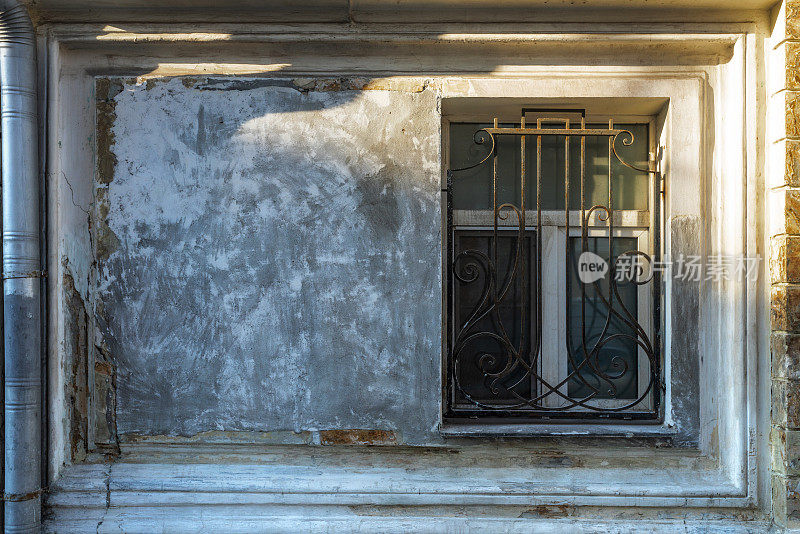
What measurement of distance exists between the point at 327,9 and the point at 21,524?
2467mm

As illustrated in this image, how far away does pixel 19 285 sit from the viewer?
245 centimetres

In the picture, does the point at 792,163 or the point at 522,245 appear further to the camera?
the point at 522,245

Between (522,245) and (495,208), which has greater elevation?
(495,208)

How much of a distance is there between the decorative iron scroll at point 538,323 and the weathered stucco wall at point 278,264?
0.22m

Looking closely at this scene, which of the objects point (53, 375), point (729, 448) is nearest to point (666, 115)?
point (729, 448)

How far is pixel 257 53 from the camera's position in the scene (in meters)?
2.60

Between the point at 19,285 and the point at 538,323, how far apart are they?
2201 mm

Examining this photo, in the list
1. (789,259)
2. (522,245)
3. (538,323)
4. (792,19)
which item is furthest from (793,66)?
(538,323)

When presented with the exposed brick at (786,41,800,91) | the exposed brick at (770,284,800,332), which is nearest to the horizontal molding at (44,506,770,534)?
the exposed brick at (770,284,800,332)

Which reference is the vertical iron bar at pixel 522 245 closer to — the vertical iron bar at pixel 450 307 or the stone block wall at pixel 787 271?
the vertical iron bar at pixel 450 307

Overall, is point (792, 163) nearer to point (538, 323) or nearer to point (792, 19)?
point (792, 19)

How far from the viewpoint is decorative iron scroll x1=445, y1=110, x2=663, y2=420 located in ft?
8.69

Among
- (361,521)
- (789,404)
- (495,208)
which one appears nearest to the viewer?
(789,404)

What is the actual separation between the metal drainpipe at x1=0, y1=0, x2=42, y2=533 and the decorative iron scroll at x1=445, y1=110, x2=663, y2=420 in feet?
5.79
